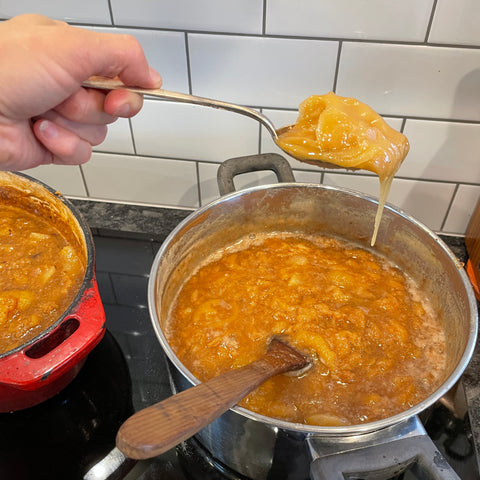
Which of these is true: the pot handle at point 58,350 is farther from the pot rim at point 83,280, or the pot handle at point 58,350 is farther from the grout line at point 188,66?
the grout line at point 188,66

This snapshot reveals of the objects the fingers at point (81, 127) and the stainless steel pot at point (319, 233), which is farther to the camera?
the fingers at point (81, 127)

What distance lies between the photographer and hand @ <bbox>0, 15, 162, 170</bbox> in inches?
25.8

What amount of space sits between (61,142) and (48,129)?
0.03m

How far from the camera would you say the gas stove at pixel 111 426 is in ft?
2.60

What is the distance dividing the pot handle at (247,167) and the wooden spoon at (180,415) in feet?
1.39

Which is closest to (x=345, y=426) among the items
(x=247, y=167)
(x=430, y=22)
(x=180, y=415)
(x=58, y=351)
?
(x=180, y=415)

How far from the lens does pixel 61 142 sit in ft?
2.68

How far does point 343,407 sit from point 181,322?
36cm

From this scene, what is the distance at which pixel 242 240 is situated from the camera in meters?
1.14

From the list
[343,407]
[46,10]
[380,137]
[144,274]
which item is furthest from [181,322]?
[46,10]

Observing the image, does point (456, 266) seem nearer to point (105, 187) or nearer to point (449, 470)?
point (449, 470)

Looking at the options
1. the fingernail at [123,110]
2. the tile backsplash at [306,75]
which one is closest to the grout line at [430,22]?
the tile backsplash at [306,75]

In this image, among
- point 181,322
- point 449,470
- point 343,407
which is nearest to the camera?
point 449,470

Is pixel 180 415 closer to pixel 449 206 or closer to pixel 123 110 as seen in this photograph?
pixel 123 110
